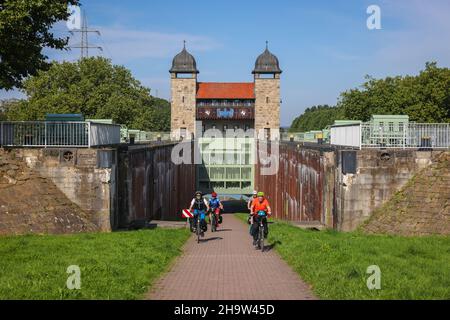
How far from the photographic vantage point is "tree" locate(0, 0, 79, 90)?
17672 millimetres

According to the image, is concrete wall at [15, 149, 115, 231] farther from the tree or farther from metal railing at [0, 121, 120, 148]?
the tree

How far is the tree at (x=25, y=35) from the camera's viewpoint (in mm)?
17672

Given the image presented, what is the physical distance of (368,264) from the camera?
11.1 meters

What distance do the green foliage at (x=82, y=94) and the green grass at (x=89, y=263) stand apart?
40842 millimetres

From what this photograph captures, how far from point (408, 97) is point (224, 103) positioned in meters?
31.2

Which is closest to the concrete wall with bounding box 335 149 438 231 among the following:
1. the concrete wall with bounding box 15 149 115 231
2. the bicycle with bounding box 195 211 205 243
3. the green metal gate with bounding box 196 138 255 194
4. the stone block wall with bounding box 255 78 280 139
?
the bicycle with bounding box 195 211 205 243

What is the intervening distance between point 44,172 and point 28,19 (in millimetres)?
5117

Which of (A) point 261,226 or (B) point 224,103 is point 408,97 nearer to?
(B) point 224,103

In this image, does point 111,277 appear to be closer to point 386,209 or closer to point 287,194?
point 386,209

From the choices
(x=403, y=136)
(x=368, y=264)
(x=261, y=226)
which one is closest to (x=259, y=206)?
(x=261, y=226)

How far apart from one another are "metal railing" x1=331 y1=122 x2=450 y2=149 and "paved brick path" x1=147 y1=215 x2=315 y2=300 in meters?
7.63

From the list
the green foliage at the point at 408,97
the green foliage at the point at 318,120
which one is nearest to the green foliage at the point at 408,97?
the green foliage at the point at 408,97

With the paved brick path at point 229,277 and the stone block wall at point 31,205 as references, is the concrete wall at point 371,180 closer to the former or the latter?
the paved brick path at point 229,277

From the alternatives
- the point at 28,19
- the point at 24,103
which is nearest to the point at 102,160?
the point at 28,19
